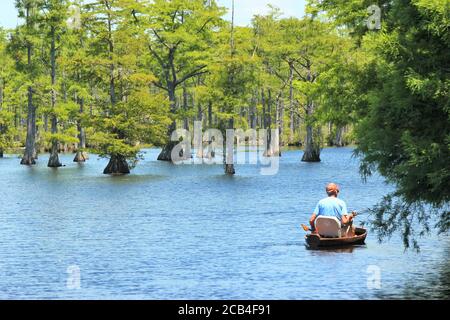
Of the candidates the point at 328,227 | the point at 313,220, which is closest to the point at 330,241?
the point at 328,227

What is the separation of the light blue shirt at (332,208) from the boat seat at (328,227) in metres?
0.13

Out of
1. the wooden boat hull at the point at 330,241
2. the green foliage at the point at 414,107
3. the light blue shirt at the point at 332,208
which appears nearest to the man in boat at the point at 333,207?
the light blue shirt at the point at 332,208

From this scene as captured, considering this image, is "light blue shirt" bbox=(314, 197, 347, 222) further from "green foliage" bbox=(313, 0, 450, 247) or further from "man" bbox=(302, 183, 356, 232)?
"green foliage" bbox=(313, 0, 450, 247)

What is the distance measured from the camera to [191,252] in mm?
27375

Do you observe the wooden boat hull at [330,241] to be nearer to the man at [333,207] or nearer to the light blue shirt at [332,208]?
the man at [333,207]

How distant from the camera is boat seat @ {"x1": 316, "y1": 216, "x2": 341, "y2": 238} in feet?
83.3

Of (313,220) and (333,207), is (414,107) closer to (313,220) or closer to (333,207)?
(333,207)

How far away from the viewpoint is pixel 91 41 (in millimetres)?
73688

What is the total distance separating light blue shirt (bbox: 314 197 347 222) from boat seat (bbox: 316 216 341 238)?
131 mm

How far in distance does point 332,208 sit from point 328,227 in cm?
96

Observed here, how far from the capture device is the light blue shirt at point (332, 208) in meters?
25.0

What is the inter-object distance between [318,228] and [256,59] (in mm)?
41900
